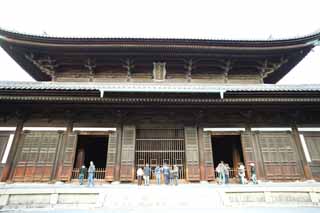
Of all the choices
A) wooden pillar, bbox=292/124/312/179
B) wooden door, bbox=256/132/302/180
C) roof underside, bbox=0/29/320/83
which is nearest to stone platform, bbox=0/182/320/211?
wooden door, bbox=256/132/302/180

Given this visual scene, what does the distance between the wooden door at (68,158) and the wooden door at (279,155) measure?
9.19 metres

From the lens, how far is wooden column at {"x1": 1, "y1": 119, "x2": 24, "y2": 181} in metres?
9.19

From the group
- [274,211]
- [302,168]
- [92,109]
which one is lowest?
[274,211]

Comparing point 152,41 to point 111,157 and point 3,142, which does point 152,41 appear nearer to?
point 111,157

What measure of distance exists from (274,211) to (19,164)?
10759 mm

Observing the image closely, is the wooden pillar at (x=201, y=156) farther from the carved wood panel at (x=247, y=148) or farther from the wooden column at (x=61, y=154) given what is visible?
the wooden column at (x=61, y=154)

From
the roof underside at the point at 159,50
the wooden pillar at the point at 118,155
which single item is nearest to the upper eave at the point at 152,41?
the roof underside at the point at 159,50

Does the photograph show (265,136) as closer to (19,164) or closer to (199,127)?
(199,127)

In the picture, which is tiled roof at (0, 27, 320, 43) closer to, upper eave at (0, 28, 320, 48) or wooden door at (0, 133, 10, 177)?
upper eave at (0, 28, 320, 48)

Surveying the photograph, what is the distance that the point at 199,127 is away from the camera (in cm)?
1046

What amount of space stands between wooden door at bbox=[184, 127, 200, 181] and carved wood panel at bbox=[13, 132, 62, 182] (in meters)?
→ 6.33

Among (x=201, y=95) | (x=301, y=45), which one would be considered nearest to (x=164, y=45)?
(x=201, y=95)

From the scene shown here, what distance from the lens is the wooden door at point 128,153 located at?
955 centimetres

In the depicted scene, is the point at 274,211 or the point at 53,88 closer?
the point at 274,211
